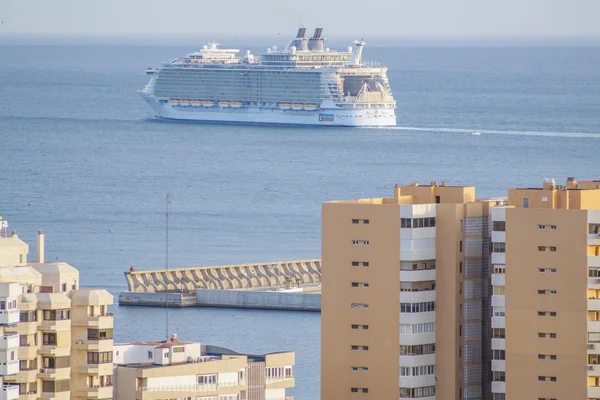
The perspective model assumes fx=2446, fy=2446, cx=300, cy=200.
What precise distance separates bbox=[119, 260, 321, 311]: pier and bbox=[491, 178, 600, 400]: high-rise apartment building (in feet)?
42.7

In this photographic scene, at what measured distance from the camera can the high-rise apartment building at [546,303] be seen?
82.4 feet

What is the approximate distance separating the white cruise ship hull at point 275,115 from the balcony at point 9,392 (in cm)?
6976

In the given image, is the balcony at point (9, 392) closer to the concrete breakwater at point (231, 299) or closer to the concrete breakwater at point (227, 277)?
the concrete breakwater at point (231, 299)

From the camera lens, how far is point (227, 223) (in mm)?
52469

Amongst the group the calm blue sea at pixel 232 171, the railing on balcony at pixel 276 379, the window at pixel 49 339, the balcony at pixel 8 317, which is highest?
the calm blue sea at pixel 232 171

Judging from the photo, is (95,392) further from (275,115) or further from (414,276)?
(275,115)

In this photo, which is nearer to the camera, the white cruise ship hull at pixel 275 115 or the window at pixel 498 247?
the window at pixel 498 247

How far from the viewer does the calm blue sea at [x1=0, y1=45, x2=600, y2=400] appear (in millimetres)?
42441

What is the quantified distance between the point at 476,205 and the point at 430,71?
442ft

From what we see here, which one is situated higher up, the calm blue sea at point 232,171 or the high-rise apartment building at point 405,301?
the calm blue sea at point 232,171

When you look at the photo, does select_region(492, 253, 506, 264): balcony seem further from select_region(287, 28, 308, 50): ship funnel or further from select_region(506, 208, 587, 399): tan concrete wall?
select_region(287, 28, 308, 50): ship funnel

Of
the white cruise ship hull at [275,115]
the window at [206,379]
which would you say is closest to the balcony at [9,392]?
the window at [206,379]

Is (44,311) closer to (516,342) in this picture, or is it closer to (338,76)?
(516,342)

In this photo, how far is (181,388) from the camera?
2333cm
